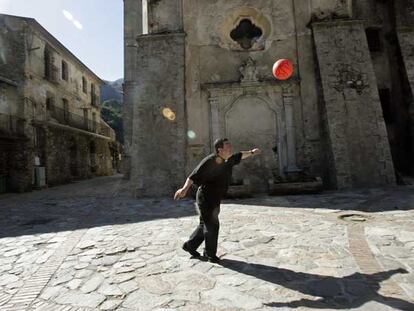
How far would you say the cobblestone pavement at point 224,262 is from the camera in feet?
10.0

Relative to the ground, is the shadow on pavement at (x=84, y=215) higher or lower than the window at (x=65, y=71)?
lower

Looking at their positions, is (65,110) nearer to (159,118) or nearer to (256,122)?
(159,118)

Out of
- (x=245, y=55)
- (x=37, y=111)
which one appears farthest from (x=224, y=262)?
(x=37, y=111)

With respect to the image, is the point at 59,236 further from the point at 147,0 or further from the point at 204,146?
the point at 147,0

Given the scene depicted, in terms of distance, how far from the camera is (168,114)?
11.2m

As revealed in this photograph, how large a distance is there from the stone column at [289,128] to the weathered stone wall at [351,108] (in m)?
1.29

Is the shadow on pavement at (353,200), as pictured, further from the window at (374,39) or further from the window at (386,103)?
the window at (374,39)

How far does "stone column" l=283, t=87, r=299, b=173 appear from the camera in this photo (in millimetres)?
11242

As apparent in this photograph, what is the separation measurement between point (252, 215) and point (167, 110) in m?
5.72

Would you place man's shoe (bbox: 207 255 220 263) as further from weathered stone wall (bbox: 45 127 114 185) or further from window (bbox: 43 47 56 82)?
window (bbox: 43 47 56 82)

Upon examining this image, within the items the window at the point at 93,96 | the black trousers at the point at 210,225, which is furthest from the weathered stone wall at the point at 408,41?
the window at the point at 93,96

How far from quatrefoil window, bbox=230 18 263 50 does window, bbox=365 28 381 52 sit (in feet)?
17.0

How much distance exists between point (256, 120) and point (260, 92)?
1.06 metres

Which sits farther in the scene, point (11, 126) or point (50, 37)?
point (50, 37)
